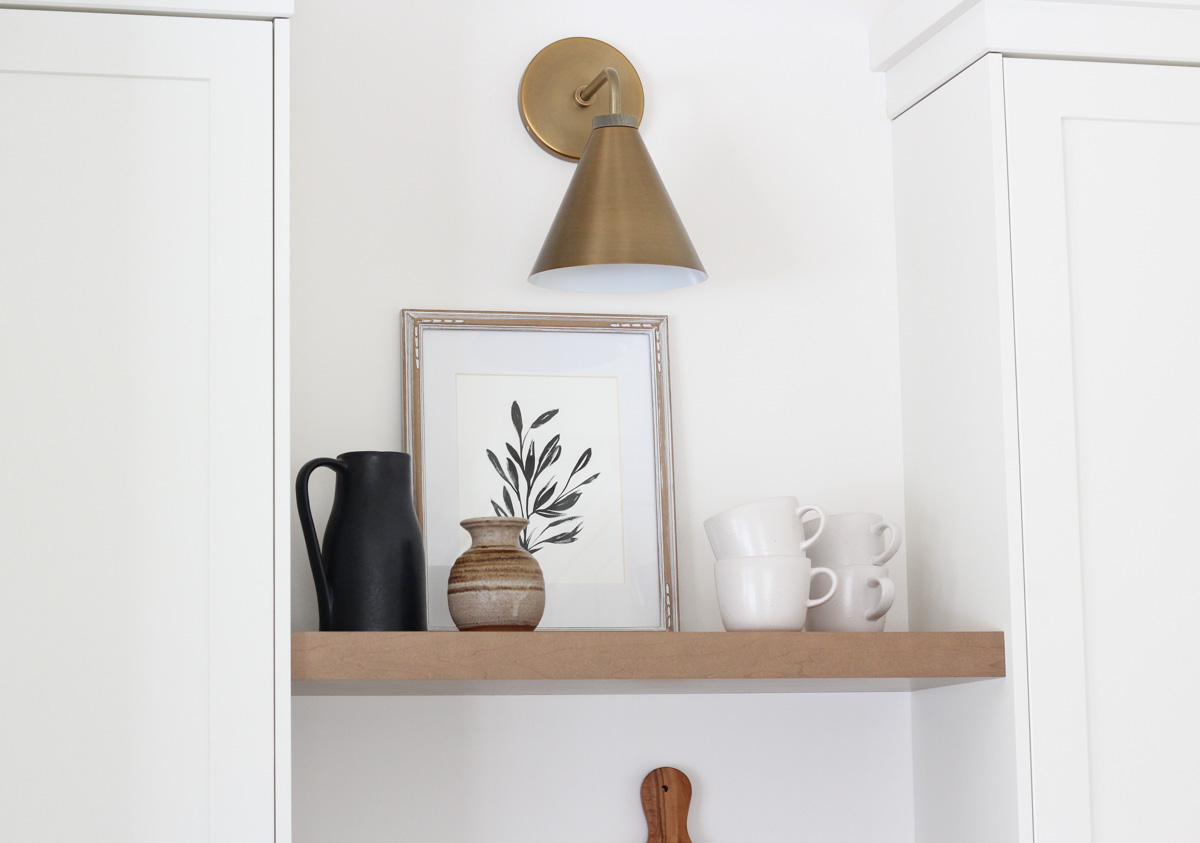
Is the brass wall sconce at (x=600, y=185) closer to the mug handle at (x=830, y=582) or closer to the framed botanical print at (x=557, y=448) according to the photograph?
the framed botanical print at (x=557, y=448)

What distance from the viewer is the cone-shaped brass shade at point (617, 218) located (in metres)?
1.44

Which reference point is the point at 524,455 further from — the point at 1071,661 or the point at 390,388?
the point at 1071,661

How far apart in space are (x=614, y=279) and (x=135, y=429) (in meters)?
0.64

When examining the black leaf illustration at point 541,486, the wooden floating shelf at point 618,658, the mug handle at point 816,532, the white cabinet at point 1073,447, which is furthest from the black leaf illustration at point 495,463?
the white cabinet at point 1073,447

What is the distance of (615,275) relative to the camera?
1583 millimetres

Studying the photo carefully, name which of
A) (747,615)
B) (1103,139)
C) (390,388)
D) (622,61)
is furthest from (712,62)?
(747,615)

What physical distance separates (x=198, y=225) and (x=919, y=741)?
110 cm

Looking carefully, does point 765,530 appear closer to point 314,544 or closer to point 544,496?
point 544,496

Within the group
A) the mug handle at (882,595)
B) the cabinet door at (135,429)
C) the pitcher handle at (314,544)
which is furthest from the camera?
the mug handle at (882,595)

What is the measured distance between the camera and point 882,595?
144 cm

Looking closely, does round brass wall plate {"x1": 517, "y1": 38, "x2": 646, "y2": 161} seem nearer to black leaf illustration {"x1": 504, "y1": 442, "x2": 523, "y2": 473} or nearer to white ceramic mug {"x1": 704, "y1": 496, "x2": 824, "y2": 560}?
black leaf illustration {"x1": 504, "y1": 442, "x2": 523, "y2": 473}

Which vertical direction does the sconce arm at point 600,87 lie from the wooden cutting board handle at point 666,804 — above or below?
above

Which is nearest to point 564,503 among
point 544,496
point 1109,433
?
point 544,496

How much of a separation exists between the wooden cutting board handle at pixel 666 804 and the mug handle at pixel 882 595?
1.05 ft
